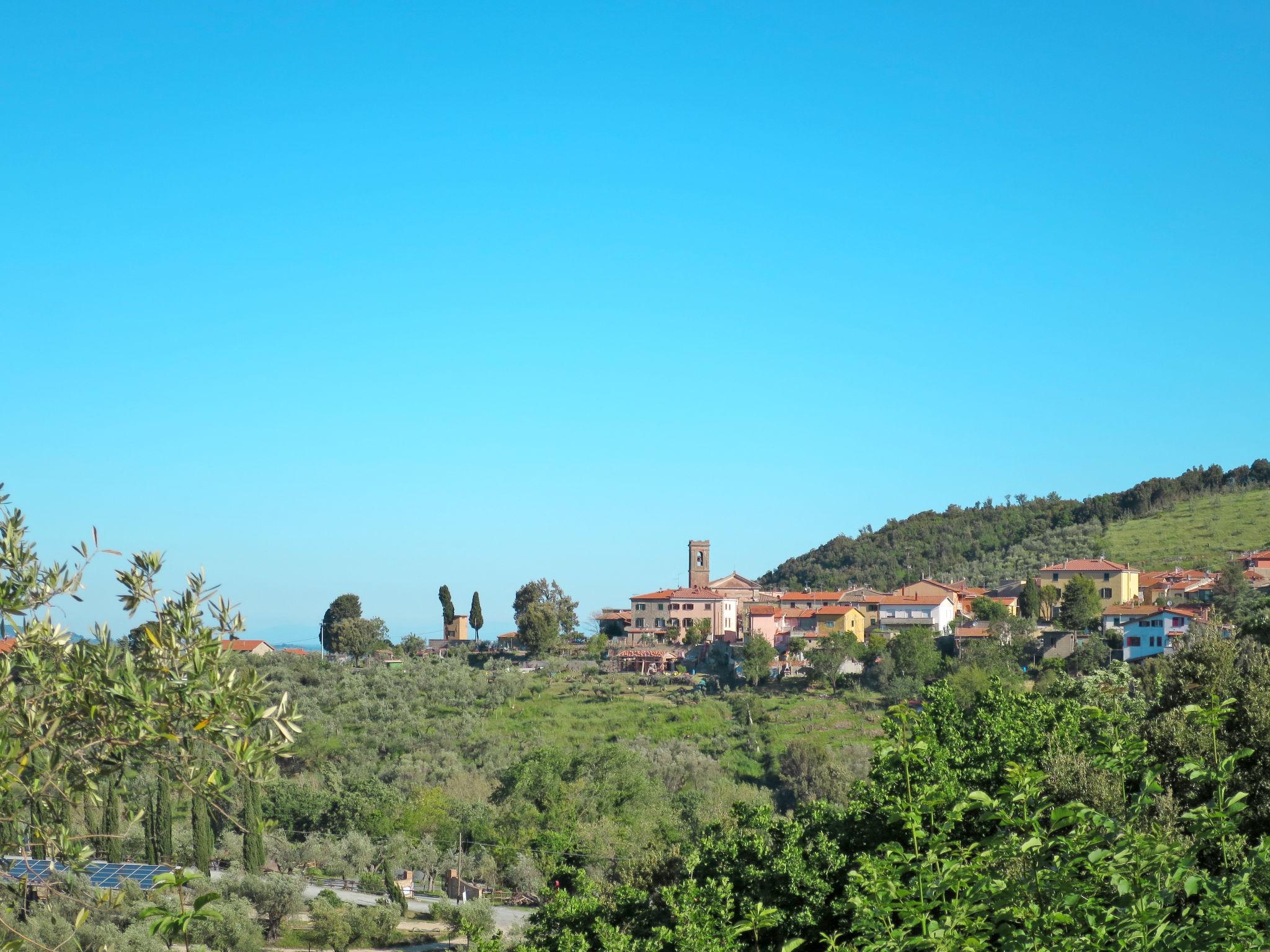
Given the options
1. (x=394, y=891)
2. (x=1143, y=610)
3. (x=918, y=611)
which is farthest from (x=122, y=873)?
(x=1143, y=610)

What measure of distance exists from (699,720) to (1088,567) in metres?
34.8

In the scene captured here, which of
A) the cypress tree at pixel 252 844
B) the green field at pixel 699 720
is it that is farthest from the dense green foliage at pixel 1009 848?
the green field at pixel 699 720

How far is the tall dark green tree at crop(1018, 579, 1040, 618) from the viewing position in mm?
69062

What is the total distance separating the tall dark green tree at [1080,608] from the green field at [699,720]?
1448 cm

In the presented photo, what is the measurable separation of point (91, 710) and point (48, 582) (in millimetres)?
867

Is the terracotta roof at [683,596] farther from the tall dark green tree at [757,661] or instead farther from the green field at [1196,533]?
the green field at [1196,533]

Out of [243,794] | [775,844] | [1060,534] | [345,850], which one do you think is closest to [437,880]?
[345,850]

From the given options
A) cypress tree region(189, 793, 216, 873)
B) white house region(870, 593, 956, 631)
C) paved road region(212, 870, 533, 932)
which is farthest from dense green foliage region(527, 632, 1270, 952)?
white house region(870, 593, 956, 631)

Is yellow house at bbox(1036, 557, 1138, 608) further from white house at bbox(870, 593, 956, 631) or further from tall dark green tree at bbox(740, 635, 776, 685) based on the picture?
tall dark green tree at bbox(740, 635, 776, 685)

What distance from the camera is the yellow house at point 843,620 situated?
70.4m

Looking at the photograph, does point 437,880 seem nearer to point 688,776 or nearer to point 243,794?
point 243,794

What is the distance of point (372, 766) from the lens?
46531 mm

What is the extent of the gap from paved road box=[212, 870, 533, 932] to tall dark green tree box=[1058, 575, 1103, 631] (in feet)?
137

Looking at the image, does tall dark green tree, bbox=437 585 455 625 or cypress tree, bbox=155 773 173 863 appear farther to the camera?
tall dark green tree, bbox=437 585 455 625
